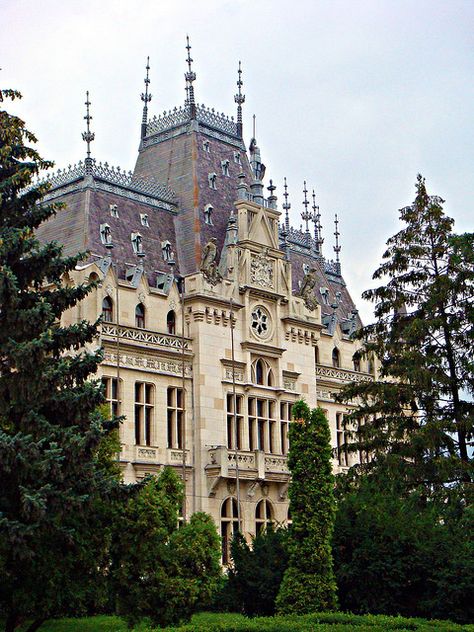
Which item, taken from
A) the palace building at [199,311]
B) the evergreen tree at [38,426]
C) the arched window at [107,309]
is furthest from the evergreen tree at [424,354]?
the evergreen tree at [38,426]

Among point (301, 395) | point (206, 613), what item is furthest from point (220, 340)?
point (206, 613)

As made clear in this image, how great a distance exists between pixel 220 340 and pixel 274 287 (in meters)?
5.25

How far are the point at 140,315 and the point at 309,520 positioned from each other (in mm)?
19257

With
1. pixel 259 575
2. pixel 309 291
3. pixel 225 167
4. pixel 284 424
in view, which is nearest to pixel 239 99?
pixel 225 167

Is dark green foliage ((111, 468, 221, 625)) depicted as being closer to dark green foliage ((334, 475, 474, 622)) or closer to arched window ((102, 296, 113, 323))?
dark green foliage ((334, 475, 474, 622))

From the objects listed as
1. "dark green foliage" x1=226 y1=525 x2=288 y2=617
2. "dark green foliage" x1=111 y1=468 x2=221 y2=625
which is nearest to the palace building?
"dark green foliage" x1=226 y1=525 x2=288 y2=617

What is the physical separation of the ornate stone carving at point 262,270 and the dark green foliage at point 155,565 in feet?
79.8

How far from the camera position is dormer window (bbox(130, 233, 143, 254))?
49875mm

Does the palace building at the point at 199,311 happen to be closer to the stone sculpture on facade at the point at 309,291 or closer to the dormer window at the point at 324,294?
the stone sculpture on facade at the point at 309,291

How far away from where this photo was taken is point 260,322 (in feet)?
172

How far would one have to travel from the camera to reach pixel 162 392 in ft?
155

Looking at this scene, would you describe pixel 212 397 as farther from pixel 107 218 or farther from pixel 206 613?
pixel 206 613

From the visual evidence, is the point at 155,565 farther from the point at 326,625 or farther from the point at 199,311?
the point at 199,311

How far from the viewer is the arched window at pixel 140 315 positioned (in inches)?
1860
